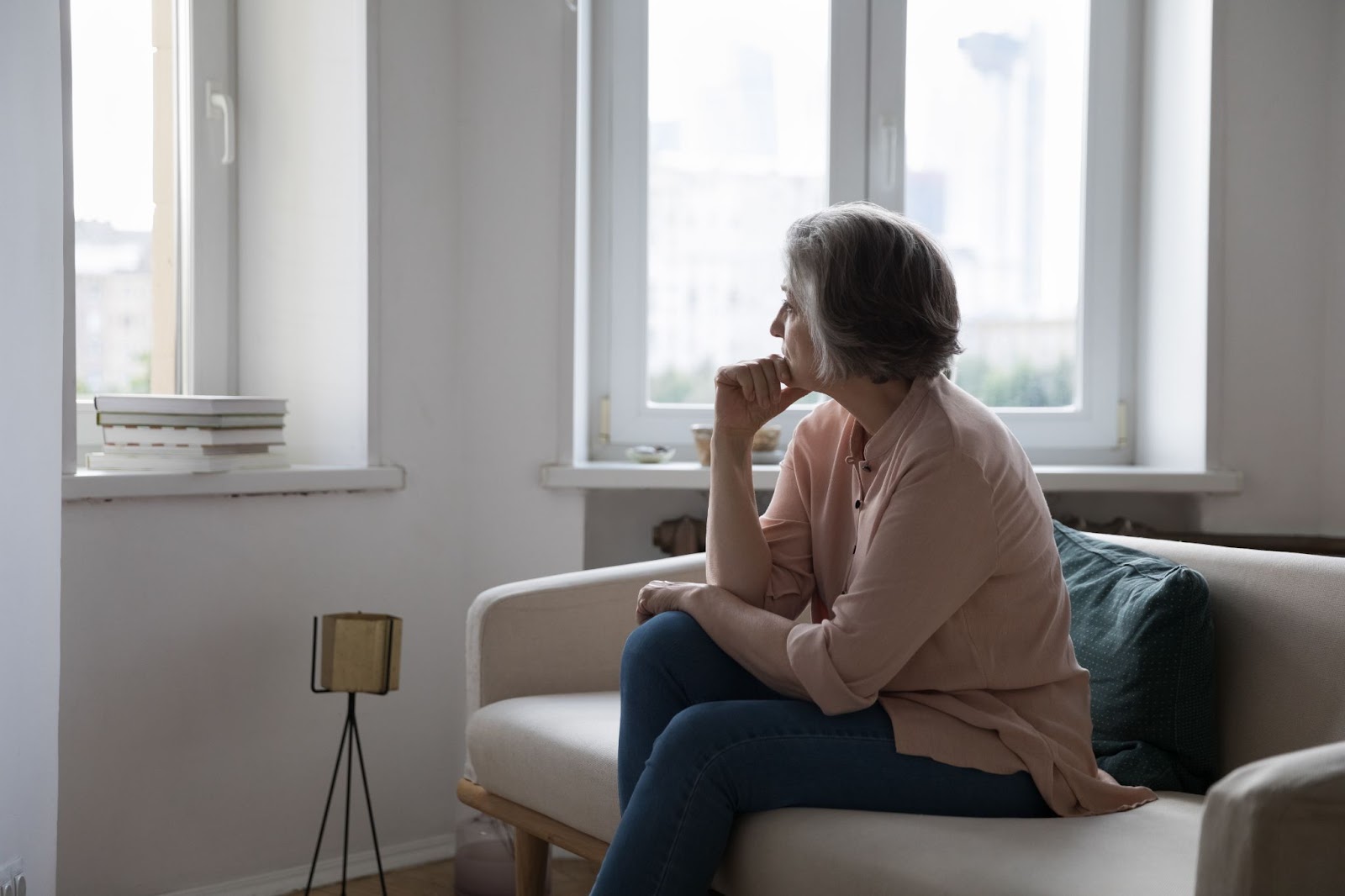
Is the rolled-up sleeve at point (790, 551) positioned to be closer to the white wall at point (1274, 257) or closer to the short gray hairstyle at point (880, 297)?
the short gray hairstyle at point (880, 297)

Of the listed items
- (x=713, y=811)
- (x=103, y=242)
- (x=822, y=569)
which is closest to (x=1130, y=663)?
(x=822, y=569)

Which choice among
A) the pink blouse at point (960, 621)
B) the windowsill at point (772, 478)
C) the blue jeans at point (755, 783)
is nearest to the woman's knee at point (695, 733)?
the blue jeans at point (755, 783)

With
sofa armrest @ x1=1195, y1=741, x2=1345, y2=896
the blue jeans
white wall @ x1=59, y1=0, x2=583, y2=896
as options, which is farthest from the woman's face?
white wall @ x1=59, y1=0, x2=583, y2=896

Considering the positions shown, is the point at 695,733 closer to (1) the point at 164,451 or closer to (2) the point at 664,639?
(2) the point at 664,639

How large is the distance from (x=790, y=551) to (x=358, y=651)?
2.78 ft

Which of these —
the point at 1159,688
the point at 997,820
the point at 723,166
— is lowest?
the point at 997,820

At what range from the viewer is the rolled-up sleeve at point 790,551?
1.73 metres

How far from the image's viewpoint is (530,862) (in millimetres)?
1951

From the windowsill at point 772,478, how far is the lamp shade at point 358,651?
525 millimetres

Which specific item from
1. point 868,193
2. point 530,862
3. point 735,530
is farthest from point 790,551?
point 868,193

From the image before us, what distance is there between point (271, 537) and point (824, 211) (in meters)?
1.31

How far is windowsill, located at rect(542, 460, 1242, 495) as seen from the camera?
2.55 meters

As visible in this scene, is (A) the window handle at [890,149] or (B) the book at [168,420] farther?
(A) the window handle at [890,149]

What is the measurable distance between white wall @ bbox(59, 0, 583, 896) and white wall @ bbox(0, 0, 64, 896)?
33cm
